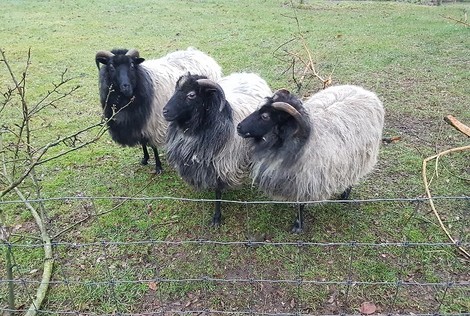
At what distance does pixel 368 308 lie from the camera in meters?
3.62

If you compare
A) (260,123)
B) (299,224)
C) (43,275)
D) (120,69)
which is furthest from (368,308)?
(120,69)

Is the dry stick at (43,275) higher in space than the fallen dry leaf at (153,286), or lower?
higher

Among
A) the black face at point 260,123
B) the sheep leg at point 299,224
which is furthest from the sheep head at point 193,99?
the sheep leg at point 299,224

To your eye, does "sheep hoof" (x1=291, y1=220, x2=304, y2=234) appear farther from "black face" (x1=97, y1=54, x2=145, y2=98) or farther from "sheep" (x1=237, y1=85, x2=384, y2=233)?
"black face" (x1=97, y1=54, x2=145, y2=98)

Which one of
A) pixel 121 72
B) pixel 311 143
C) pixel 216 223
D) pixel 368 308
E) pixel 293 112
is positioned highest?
pixel 121 72

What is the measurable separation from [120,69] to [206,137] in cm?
146

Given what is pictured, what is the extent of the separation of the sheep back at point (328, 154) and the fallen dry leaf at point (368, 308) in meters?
1.15

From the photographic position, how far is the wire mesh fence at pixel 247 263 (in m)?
3.67

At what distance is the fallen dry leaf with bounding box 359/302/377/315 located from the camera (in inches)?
141

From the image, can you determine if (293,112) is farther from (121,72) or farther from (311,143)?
(121,72)

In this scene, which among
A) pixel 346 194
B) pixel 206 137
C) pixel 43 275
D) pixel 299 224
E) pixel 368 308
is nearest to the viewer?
pixel 368 308

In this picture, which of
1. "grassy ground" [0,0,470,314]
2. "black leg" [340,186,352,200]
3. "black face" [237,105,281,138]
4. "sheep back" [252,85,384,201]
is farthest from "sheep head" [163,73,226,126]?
"black leg" [340,186,352,200]

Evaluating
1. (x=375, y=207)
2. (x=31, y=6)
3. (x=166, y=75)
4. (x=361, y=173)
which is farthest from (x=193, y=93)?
(x=31, y=6)

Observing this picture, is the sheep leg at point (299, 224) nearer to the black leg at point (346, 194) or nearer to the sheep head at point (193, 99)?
the black leg at point (346, 194)
